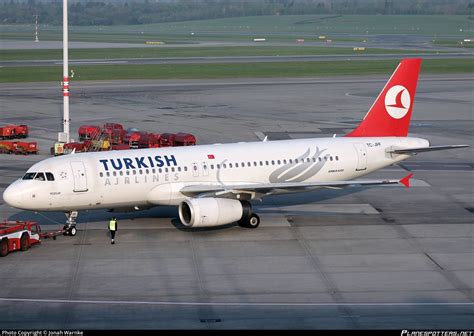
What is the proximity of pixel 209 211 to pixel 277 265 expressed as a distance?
5768 mm

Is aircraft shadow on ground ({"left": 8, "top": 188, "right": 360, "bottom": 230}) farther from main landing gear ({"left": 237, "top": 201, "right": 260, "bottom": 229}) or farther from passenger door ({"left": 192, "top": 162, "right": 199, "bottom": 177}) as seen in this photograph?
passenger door ({"left": 192, "top": 162, "right": 199, "bottom": 177})

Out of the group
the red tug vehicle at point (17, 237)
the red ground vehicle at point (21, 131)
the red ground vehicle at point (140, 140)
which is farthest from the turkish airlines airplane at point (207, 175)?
the red ground vehicle at point (21, 131)

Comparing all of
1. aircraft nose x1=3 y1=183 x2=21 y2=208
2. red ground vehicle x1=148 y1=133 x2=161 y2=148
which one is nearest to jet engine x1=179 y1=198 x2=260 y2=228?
aircraft nose x1=3 y1=183 x2=21 y2=208

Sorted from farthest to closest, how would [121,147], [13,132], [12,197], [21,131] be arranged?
[21,131], [13,132], [121,147], [12,197]

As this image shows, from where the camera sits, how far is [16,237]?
43.5 metres

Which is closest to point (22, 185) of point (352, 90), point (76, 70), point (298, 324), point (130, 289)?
point (130, 289)

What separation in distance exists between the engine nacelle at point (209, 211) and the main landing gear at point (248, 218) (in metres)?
0.55

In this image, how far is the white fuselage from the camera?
150 feet

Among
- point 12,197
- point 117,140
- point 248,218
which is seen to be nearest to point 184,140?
point 117,140

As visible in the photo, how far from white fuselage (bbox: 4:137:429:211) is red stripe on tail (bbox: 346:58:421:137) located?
2.99 ft

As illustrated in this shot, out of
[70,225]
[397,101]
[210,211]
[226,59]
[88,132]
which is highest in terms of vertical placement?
[397,101]

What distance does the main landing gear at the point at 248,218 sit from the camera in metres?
47.6

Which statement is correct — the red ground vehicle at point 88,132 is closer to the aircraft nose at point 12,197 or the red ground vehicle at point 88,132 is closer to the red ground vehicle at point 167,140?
the red ground vehicle at point 167,140

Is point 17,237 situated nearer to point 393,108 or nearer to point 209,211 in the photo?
point 209,211
